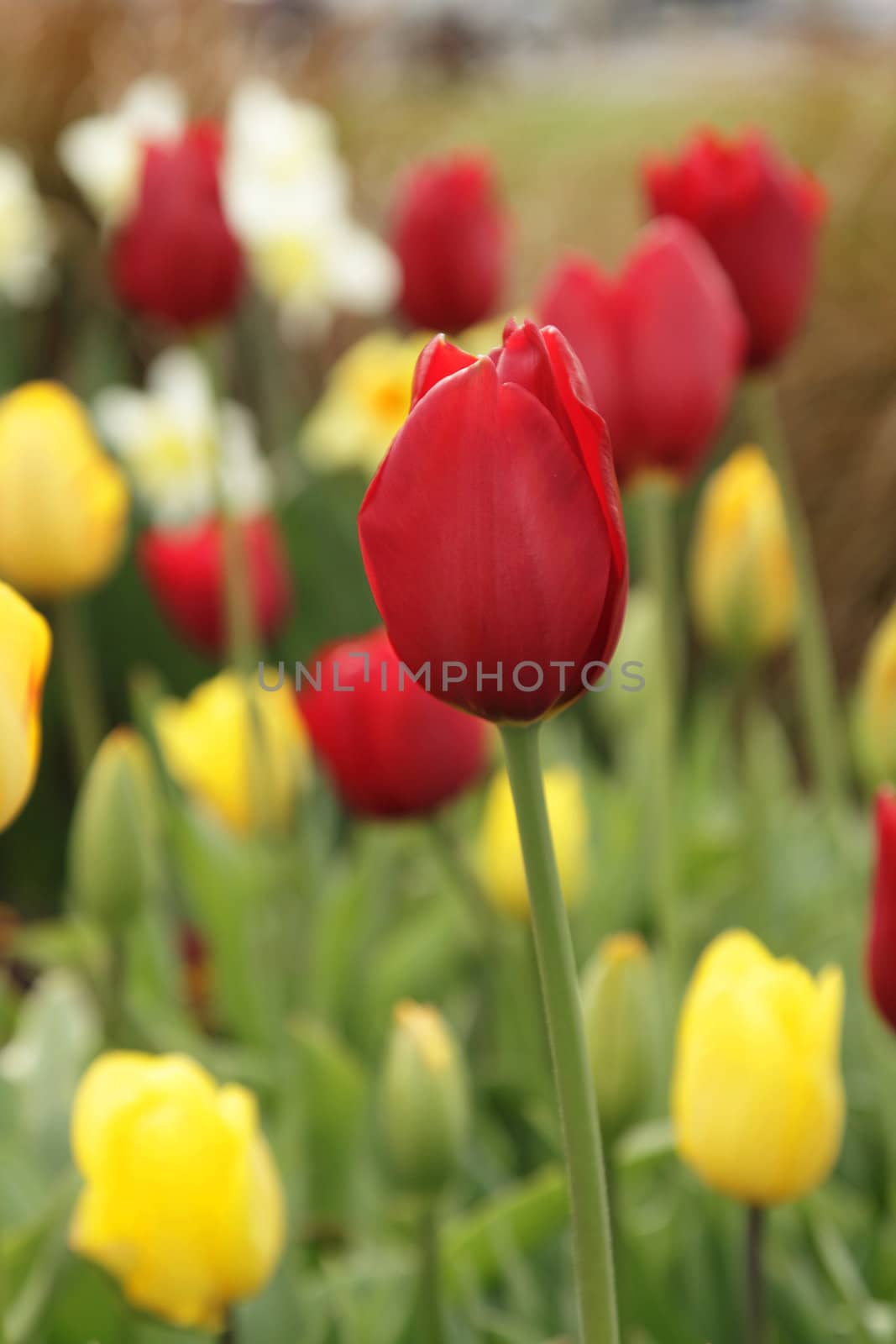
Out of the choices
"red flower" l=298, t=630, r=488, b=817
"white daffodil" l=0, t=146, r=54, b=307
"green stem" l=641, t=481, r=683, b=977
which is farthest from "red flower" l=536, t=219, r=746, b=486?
"white daffodil" l=0, t=146, r=54, b=307

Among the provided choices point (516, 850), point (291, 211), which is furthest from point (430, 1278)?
point (291, 211)

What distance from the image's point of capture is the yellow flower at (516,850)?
0.64 meters

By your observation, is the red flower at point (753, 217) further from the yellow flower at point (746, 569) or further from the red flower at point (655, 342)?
the yellow flower at point (746, 569)

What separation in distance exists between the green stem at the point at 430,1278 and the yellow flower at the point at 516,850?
176mm

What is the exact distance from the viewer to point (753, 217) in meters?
0.58

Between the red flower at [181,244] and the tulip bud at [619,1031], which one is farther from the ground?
the red flower at [181,244]

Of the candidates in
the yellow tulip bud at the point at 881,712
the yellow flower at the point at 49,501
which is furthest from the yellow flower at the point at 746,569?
the yellow flower at the point at 49,501

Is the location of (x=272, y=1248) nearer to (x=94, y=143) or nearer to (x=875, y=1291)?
(x=875, y=1291)

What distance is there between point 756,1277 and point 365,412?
2.57 feet

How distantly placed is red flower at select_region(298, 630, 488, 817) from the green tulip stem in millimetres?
219

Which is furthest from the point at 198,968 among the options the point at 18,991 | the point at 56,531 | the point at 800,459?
the point at 800,459

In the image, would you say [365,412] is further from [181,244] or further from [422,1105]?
[422,1105]

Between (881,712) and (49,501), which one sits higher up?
(49,501)

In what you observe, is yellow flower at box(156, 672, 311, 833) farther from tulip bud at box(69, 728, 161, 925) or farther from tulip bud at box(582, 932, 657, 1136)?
tulip bud at box(582, 932, 657, 1136)
